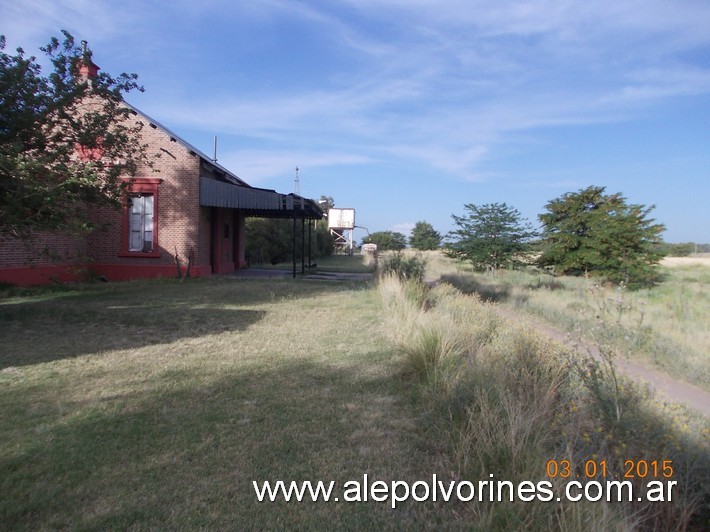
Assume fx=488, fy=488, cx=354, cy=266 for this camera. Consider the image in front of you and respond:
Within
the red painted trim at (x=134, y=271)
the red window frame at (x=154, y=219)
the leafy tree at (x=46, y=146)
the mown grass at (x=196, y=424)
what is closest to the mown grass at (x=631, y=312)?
the mown grass at (x=196, y=424)

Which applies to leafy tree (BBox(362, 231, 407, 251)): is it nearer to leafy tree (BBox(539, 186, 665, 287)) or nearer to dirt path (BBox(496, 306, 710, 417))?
leafy tree (BBox(539, 186, 665, 287))

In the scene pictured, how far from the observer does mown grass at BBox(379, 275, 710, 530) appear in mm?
2762

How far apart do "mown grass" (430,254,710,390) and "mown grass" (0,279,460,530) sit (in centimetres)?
221

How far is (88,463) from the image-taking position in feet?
11.6

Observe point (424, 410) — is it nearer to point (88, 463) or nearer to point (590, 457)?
point (590, 457)

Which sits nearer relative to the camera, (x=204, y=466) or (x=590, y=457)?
(x=590, y=457)

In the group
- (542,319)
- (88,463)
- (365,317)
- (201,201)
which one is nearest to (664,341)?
(542,319)

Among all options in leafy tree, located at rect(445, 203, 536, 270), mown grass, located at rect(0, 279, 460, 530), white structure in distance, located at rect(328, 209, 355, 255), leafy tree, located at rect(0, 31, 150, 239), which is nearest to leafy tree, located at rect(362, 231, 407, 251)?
white structure in distance, located at rect(328, 209, 355, 255)

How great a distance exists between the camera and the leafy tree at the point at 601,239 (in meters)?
21.4

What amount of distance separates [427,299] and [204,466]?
7834mm

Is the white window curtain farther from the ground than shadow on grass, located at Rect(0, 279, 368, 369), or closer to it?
→ farther from the ground

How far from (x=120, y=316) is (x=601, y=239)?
64.7 ft

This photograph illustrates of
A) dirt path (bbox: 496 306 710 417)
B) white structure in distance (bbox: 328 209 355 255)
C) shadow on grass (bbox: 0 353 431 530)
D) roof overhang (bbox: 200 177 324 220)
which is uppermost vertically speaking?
white structure in distance (bbox: 328 209 355 255)

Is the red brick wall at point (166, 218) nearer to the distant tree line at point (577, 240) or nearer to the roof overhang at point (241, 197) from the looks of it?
the roof overhang at point (241, 197)
